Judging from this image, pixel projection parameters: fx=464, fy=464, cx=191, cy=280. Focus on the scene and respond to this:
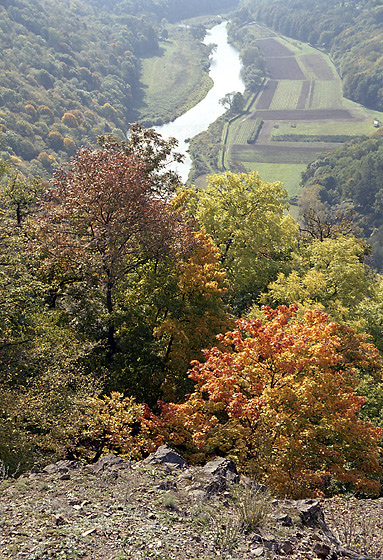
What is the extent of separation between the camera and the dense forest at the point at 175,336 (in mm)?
19766

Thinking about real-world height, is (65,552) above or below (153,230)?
below

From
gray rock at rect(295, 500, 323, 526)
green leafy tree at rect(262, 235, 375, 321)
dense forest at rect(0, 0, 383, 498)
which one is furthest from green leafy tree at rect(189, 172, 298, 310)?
gray rock at rect(295, 500, 323, 526)

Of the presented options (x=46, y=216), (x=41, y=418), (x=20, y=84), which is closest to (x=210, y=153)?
(x=20, y=84)

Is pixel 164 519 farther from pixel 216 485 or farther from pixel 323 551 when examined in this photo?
pixel 323 551

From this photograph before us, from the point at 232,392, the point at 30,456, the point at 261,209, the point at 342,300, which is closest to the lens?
the point at 30,456

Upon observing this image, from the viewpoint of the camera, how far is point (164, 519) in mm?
13312

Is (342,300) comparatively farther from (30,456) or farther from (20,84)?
(20,84)

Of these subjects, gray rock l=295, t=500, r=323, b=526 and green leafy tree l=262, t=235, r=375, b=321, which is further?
green leafy tree l=262, t=235, r=375, b=321

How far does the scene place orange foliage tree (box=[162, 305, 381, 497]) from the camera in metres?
19.5

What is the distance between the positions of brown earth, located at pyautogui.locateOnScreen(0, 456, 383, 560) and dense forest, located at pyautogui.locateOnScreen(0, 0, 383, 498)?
2.71 m

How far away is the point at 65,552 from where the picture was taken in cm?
1117

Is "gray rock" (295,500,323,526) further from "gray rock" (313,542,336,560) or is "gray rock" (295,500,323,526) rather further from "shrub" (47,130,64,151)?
"shrub" (47,130,64,151)

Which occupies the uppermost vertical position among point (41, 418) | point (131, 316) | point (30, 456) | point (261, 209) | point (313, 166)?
point (313, 166)

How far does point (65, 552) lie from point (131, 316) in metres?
16.6
